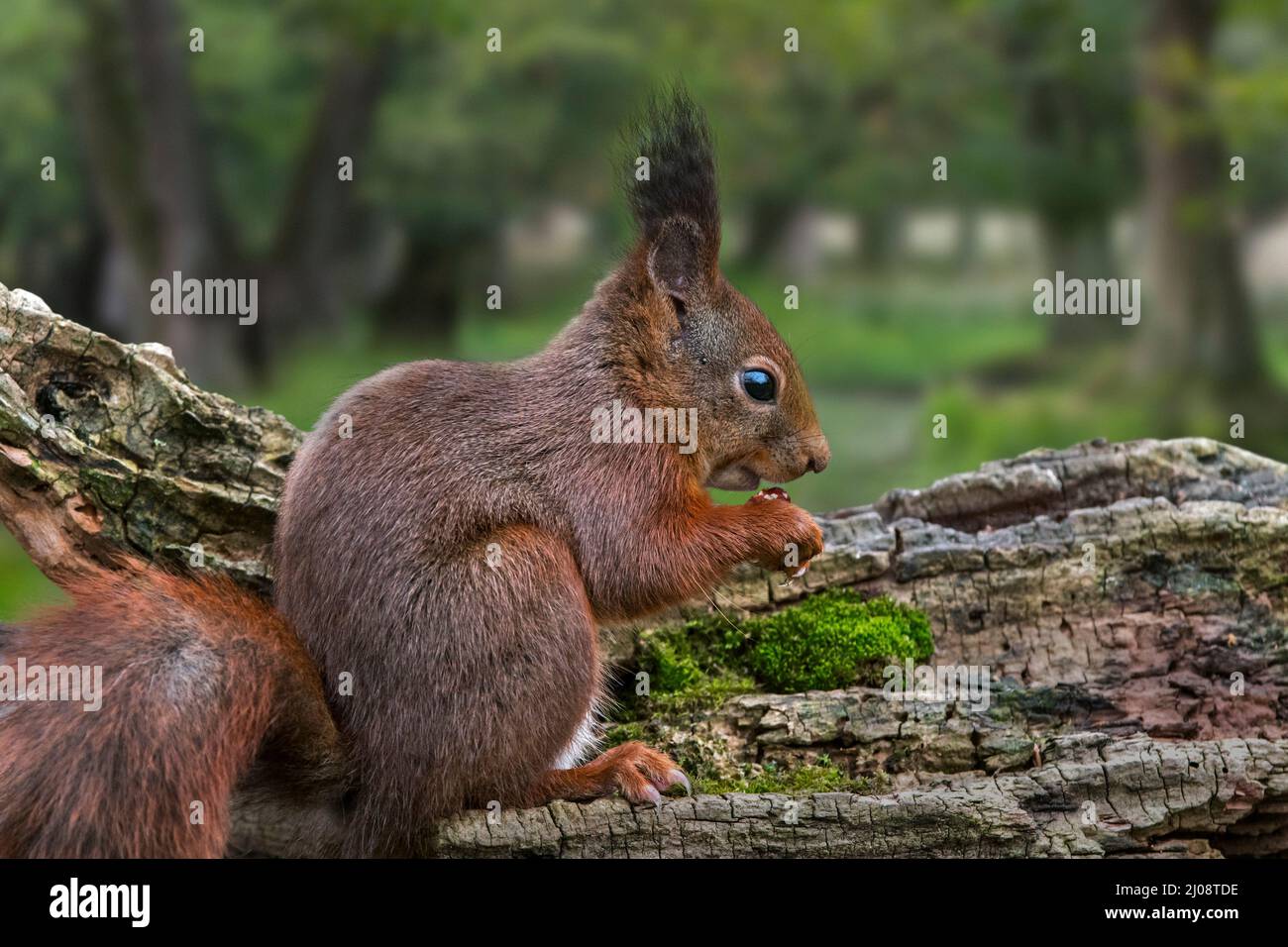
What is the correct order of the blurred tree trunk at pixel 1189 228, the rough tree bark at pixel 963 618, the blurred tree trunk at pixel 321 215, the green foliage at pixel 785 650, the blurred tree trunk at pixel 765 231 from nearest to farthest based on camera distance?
the rough tree bark at pixel 963 618 → the green foliage at pixel 785 650 → the blurred tree trunk at pixel 1189 228 → the blurred tree trunk at pixel 321 215 → the blurred tree trunk at pixel 765 231

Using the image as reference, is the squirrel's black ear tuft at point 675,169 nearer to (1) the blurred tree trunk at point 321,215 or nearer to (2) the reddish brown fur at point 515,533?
(2) the reddish brown fur at point 515,533

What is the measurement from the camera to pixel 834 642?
12.9 ft

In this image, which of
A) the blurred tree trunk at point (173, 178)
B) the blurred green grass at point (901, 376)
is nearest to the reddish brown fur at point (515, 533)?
the blurred green grass at point (901, 376)

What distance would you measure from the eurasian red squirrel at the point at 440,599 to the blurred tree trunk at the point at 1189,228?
8.32 meters

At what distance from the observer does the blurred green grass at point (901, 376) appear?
10234mm

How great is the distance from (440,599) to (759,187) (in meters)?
10.1

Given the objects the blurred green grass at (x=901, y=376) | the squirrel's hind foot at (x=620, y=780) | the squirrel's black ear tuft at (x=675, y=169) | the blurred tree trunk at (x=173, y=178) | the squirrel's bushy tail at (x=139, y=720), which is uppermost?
the blurred tree trunk at (x=173, y=178)

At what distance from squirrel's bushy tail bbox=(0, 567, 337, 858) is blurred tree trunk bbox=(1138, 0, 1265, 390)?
31.5ft

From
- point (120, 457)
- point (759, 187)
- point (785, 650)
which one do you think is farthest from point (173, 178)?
point (785, 650)

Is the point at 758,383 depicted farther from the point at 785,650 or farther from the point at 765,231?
the point at 765,231

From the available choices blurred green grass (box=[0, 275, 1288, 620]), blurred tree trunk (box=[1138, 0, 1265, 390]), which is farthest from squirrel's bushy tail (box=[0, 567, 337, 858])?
blurred tree trunk (box=[1138, 0, 1265, 390])

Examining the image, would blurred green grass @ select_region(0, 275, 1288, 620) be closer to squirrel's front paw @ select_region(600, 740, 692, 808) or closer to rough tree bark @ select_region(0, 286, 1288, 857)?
rough tree bark @ select_region(0, 286, 1288, 857)

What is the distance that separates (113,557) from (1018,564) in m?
2.67

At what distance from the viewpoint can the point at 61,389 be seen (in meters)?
3.91
